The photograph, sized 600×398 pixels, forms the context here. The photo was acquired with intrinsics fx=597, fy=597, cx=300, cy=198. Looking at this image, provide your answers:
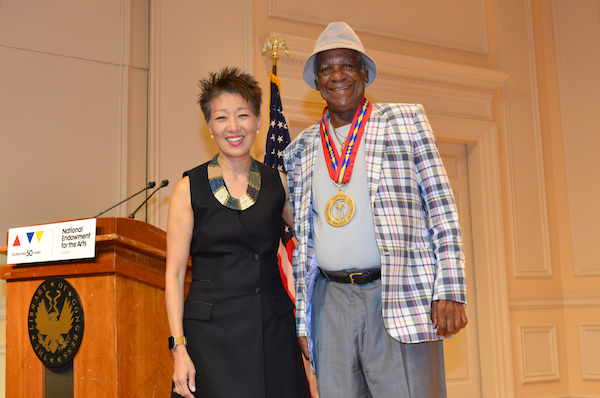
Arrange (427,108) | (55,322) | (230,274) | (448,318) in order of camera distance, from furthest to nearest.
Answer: (427,108) < (55,322) < (230,274) < (448,318)

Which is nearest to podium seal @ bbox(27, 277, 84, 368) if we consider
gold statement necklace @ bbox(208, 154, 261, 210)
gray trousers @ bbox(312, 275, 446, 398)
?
gold statement necklace @ bbox(208, 154, 261, 210)

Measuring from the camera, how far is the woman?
2.08 metres

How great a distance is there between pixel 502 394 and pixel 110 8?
4.69m

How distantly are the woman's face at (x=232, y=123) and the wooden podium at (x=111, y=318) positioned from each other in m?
0.52

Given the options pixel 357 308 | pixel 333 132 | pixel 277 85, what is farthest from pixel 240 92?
pixel 277 85

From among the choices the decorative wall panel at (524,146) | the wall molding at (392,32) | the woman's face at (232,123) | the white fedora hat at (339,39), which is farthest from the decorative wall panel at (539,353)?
the woman's face at (232,123)

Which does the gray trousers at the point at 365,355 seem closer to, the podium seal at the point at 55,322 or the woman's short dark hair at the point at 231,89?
the woman's short dark hair at the point at 231,89

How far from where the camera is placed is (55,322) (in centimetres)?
238

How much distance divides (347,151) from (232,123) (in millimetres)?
455

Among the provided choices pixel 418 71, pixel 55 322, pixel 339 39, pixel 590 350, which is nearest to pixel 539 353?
pixel 590 350

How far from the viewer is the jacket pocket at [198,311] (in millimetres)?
2092

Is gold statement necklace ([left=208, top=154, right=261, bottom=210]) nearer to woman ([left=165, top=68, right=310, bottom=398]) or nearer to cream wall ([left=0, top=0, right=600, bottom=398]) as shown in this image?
woman ([left=165, top=68, right=310, bottom=398])

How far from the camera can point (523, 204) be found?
5.91 metres

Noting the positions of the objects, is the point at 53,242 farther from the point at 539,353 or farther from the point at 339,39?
the point at 539,353
